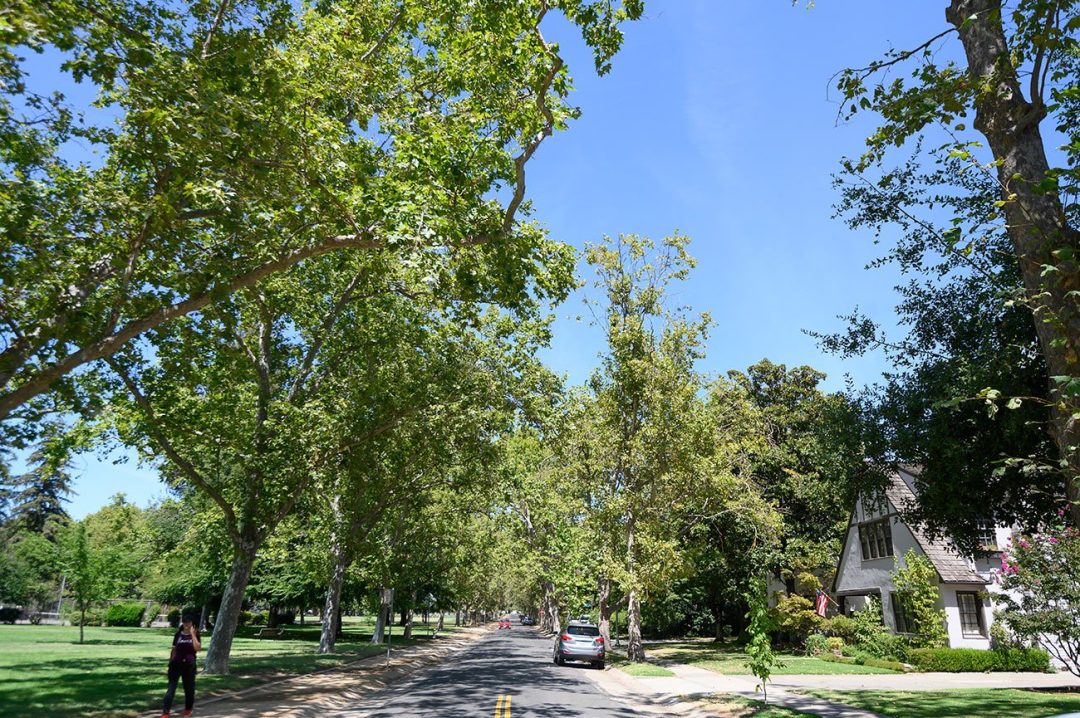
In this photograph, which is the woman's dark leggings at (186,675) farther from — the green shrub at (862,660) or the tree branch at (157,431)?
the green shrub at (862,660)

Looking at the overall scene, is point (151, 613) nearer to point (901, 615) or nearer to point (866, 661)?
point (866, 661)

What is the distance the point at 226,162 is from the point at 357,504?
61.2 ft

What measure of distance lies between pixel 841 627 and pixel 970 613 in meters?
5.90

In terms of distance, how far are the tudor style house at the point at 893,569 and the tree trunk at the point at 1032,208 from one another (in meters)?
17.2

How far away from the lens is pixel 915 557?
2725cm

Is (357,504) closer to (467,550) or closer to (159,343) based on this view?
(159,343)

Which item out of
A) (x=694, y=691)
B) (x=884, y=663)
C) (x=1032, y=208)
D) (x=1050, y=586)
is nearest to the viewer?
(x=1032, y=208)

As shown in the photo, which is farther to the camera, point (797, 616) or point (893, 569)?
point (797, 616)

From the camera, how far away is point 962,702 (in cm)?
1495

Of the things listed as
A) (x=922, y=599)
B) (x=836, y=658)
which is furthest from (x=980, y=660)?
(x=836, y=658)

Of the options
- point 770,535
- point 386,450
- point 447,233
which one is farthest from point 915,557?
point 447,233

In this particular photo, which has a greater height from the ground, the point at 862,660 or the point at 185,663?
the point at 185,663

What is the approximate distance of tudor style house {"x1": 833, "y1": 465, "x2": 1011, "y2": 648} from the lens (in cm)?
2720

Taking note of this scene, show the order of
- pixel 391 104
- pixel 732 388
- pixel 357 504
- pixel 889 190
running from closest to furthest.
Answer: pixel 391 104
pixel 889 190
pixel 357 504
pixel 732 388
